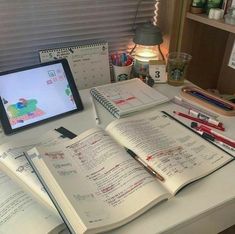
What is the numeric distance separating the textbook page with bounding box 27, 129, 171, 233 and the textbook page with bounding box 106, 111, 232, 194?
0.04 meters

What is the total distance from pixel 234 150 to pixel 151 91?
0.37m

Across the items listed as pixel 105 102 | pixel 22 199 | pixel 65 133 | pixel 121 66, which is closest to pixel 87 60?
pixel 121 66

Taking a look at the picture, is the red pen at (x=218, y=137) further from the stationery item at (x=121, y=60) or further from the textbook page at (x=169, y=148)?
the stationery item at (x=121, y=60)

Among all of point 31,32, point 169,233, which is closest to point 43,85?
point 31,32

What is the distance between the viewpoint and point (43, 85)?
36.9 inches

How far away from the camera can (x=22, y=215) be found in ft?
2.02

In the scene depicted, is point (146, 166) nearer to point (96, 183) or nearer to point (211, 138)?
point (96, 183)

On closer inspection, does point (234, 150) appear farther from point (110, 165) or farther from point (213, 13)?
point (213, 13)

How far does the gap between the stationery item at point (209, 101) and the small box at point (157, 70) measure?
101 mm

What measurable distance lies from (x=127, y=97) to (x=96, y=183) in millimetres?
428

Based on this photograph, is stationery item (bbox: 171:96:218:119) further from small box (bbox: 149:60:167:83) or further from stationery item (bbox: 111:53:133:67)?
stationery item (bbox: 111:53:133:67)

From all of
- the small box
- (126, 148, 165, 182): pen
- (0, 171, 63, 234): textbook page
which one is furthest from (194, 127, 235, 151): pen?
(0, 171, 63, 234): textbook page

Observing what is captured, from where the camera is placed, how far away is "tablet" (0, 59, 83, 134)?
873 mm

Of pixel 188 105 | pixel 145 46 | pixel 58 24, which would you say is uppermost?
pixel 58 24
